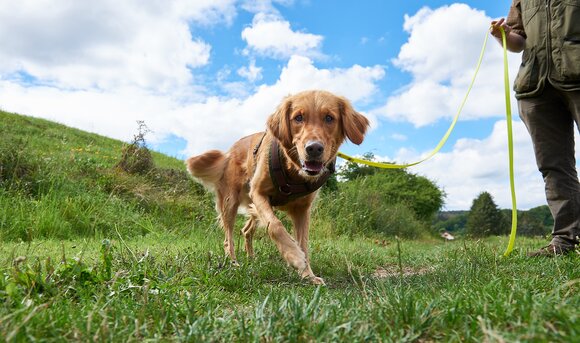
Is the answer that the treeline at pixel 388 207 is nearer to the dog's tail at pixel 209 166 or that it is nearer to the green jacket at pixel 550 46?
the green jacket at pixel 550 46

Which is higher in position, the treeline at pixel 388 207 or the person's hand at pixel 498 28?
the person's hand at pixel 498 28

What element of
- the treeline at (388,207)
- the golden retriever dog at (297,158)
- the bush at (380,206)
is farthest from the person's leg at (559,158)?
the bush at (380,206)

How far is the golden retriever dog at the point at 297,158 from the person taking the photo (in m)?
4.13

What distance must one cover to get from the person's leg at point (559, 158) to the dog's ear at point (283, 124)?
2619mm

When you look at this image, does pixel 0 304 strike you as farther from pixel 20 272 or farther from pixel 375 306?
pixel 375 306

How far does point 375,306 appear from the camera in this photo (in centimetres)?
198

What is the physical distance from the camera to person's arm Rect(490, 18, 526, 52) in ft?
15.9

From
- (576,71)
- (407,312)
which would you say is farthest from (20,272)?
(576,71)

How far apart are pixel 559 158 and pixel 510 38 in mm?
1382

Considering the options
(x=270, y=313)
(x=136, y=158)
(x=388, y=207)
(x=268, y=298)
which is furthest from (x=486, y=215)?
(x=270, y=313)

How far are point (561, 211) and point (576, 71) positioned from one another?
1.52m

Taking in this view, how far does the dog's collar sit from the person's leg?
228 cm

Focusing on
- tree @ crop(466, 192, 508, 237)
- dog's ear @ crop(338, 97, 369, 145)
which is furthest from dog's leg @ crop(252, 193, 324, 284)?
tree @ crop(466, 192, 508, 237)

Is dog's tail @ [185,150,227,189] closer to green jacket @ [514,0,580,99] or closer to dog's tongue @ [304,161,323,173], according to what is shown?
dog's tongue @ [304,161,323,173]
